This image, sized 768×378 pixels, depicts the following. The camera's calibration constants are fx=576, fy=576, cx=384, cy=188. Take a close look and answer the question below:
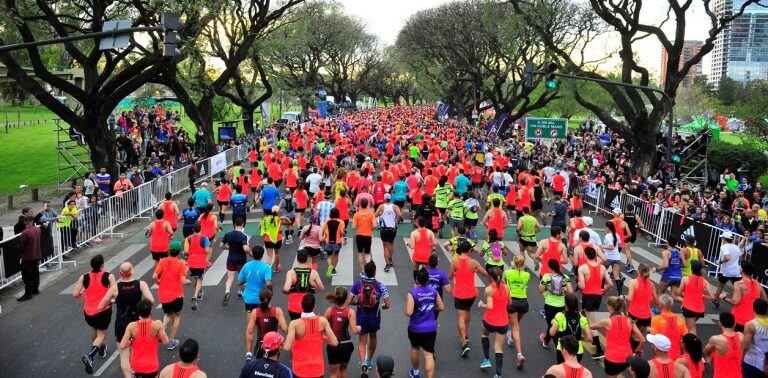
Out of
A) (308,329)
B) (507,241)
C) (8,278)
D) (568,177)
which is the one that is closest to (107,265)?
(8,278)

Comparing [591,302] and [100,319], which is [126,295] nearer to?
[100,319]

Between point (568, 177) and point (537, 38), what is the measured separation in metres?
17.6

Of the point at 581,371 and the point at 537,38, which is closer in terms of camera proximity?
the point at 581,371

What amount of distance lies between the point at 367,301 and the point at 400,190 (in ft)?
27.7

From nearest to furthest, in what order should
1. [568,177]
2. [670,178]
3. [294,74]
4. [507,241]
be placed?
1. [507,241]
2. [568,177]
3. [670,178]
4. [294,74]

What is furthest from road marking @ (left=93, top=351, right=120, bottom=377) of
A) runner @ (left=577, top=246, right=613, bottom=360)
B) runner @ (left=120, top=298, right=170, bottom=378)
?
runner @ (left=577, top=246, right=613, bottom=360)

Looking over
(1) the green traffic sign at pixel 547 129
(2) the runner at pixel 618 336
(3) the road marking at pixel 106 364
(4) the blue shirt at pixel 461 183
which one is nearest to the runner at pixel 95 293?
(3) the road marking at pixel 106 364

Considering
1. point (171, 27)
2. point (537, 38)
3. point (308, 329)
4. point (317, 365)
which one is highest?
point (537, 38)

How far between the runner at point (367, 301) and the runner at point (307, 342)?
827mm

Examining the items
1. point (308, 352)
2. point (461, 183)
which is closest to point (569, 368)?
point (308, 352)

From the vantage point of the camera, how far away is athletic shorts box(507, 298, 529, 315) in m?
7.51

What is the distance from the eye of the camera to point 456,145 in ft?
97.4

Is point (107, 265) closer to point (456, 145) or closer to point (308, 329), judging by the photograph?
point (308, 329)

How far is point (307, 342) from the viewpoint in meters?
5.84
